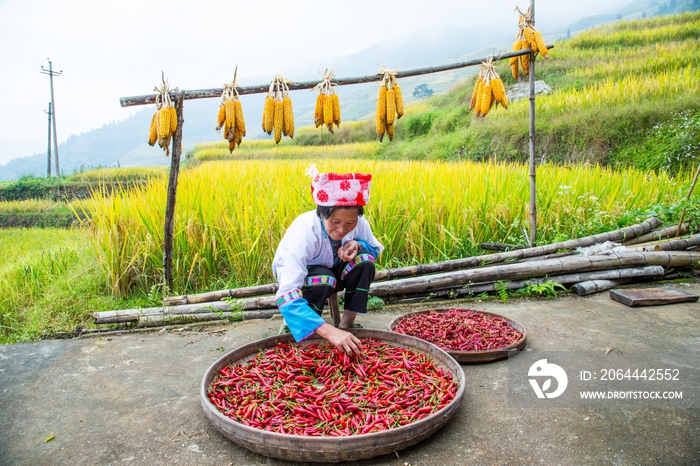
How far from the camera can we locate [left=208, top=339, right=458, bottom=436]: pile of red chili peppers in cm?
164

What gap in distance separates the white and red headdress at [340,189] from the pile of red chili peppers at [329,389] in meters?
0.69

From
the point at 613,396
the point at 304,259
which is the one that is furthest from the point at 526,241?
the point at 304,259

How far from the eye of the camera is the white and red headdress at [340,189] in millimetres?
2008

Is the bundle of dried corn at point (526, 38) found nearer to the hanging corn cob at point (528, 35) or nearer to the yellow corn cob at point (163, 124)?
the hanging corn cob at point (528, 35)

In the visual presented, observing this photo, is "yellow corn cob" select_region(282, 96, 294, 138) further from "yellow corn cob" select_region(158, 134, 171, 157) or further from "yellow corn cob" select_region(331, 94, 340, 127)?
"yellow corn cob" select_region(158, 134, 171, 157)

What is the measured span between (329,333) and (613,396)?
4.04 feet

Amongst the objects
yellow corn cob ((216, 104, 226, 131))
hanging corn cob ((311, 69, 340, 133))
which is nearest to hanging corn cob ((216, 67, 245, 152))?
yellow corn cob ((216, 104, 226, 131))

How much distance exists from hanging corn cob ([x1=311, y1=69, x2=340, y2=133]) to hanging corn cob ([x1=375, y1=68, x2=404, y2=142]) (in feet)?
0.85

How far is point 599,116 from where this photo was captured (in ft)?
24.8

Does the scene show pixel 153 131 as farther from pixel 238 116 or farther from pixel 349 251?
pixel 349 251

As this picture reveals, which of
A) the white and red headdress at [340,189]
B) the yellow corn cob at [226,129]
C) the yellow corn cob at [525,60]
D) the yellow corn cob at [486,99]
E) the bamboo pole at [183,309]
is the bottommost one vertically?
the bamboo pole at [183,309]

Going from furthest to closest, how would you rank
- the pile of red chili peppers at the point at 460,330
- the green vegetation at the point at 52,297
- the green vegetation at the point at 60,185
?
1. the green vegetation at the point at 60,185
2. the green vegetation at the point at 52,297
3. the pile of red chili peppers at the point at 460,330

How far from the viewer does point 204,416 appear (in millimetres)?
1862

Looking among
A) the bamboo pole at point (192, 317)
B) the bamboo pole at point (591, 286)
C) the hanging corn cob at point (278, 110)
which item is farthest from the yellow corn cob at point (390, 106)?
the bamboo pole at point (591, 286)
